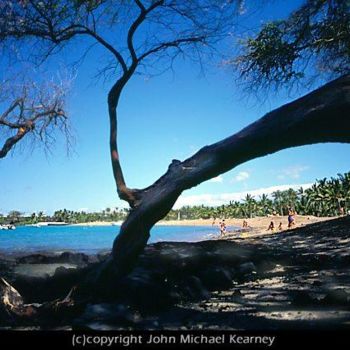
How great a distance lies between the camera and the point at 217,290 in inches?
283

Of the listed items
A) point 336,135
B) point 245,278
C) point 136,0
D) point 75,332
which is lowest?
point 245,278

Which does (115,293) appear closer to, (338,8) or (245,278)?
(245,278)

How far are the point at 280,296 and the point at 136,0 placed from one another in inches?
251

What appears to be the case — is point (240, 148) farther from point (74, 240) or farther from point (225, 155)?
point (74, 240)

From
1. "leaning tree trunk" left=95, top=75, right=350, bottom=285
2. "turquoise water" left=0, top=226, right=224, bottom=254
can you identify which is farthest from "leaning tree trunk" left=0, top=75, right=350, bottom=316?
"turquoise water" left=0, top=226, right=224, bottom=254

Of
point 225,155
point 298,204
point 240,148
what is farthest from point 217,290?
point 298,204

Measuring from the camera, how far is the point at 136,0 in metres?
7.18

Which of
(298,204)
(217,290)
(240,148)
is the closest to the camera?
(240,148)

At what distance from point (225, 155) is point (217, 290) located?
3063mm


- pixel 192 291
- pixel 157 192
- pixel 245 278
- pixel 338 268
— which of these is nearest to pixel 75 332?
pixel 157 192

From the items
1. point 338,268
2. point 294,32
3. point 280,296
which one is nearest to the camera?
point 280,296

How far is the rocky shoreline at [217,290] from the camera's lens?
15.4 ft

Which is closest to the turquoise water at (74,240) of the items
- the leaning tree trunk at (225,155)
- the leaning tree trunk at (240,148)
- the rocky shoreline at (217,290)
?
the rocky shoreline at (217,290)

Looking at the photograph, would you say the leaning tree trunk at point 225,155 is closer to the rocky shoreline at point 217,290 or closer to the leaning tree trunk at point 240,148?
the leaning tree trunk at point 240,148
